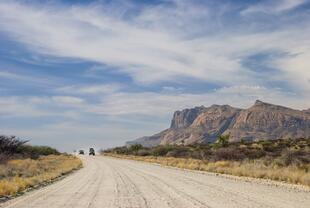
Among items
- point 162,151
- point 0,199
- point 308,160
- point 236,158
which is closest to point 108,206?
point 0,199

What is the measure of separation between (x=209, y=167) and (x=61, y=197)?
85.2 ft

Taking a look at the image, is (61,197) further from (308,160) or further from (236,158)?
(236,158)

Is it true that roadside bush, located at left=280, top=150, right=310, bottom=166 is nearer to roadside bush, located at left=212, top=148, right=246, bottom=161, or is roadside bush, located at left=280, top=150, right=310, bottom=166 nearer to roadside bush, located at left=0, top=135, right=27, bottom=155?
roadside bush, located at left=212, top=148, right=246, bottom=161

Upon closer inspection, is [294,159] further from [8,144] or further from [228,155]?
[8,144]

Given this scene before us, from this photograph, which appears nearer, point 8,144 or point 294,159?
point 294,159

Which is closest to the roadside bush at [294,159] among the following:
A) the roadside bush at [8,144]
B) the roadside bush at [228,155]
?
the roadside bush at [228,155]

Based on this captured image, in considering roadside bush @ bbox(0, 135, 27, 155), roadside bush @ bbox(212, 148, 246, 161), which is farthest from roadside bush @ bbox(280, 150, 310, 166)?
roadside bush @ bbox(0, 135, 27, 155)

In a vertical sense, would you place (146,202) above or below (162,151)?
below

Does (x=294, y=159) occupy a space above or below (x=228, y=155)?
below

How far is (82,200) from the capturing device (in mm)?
17500

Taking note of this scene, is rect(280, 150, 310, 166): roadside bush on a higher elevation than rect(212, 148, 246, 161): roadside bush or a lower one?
lower

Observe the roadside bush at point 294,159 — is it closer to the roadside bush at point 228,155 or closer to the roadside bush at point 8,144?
the roadside bush at point 228,155

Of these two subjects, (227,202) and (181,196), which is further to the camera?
(181,196)

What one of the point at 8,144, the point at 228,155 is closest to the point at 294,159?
the point at 228,155
